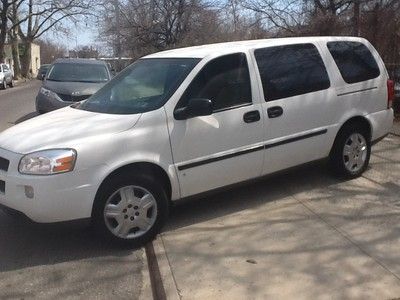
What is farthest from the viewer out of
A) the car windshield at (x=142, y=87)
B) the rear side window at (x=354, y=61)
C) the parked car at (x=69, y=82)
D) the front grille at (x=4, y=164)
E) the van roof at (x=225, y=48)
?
the parked car at (x=69, y=82)

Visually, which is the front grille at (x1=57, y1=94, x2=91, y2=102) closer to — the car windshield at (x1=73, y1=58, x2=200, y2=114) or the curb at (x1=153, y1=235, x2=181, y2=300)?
the car windshield at (x1=73, y1=58, x2=200, y2=114)

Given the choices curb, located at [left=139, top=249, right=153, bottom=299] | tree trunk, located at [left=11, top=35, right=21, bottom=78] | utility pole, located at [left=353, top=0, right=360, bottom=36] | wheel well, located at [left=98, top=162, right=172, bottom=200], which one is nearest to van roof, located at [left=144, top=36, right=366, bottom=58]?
wheel well, located at [left=98, top=162, right=172, bottom=200]

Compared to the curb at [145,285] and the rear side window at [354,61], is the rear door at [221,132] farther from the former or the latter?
the rear side window at [354,61]

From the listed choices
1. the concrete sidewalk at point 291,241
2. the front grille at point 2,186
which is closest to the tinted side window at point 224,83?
the concrete sidewalk at point 291,241

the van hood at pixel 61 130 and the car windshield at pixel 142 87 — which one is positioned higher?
the car windshield at pixel 142 87

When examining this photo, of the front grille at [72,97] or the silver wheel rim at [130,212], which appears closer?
the silver wheel rim at [130,212]

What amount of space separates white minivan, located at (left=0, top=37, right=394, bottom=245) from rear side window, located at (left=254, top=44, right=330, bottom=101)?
0.04ft

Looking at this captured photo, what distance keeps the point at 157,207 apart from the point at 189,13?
23.8 metres

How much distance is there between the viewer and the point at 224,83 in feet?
17.5

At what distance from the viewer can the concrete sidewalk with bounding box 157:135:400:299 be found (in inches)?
156

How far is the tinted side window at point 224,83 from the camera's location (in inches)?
204

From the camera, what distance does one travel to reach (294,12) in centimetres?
1711

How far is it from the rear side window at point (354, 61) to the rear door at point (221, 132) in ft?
4.34

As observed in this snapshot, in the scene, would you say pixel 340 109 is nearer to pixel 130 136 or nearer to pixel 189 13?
pixel 130 136
